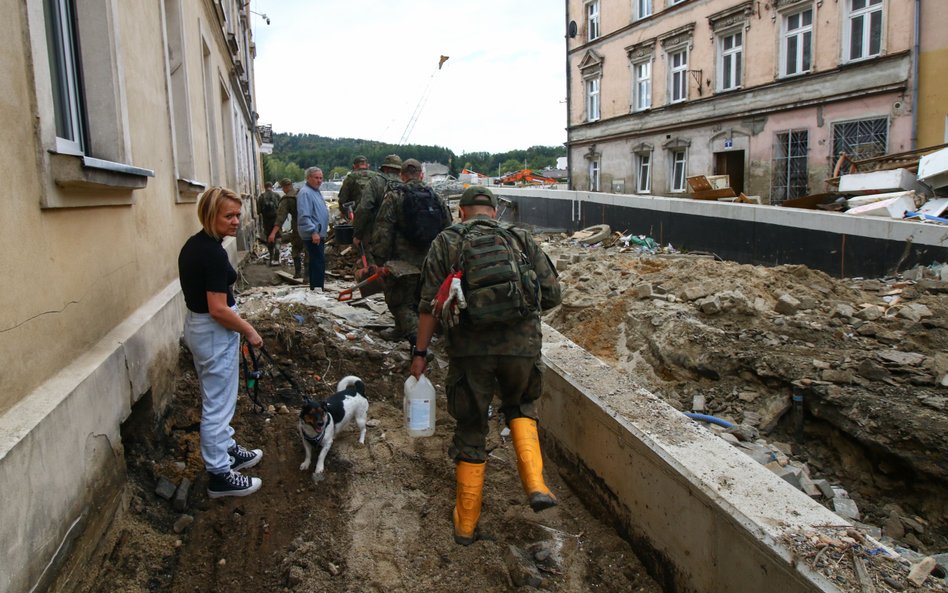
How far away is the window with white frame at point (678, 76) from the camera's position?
23.5 m

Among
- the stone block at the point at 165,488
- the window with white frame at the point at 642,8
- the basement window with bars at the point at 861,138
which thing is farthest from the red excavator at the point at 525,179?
the stone block at the point at 165,488

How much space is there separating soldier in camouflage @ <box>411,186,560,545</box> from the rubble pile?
6.27 feet

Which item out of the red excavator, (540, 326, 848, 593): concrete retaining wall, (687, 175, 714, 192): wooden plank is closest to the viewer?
(540, 326, 848, 593): concrete retaining wall

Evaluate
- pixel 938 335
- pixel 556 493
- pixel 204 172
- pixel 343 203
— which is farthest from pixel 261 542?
pixel 938 335

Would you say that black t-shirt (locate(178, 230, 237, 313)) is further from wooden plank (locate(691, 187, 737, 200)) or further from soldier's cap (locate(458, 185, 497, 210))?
wooden plank (locate(691, 187, 737, 200))

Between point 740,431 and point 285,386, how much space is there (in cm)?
364

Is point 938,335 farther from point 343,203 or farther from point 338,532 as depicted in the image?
point 343,203

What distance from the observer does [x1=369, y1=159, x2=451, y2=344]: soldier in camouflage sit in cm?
614

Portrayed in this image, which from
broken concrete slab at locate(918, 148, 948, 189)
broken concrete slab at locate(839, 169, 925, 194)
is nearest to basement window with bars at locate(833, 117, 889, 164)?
broken concrete slab at locate(839, 169, 925, 194)

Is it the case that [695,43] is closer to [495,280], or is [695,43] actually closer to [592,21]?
[592,21]

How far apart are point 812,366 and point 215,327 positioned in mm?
4723

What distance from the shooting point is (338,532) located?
332cm

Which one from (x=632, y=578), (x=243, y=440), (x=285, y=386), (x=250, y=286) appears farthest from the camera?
(x=250, y=286)

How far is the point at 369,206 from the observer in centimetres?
682
